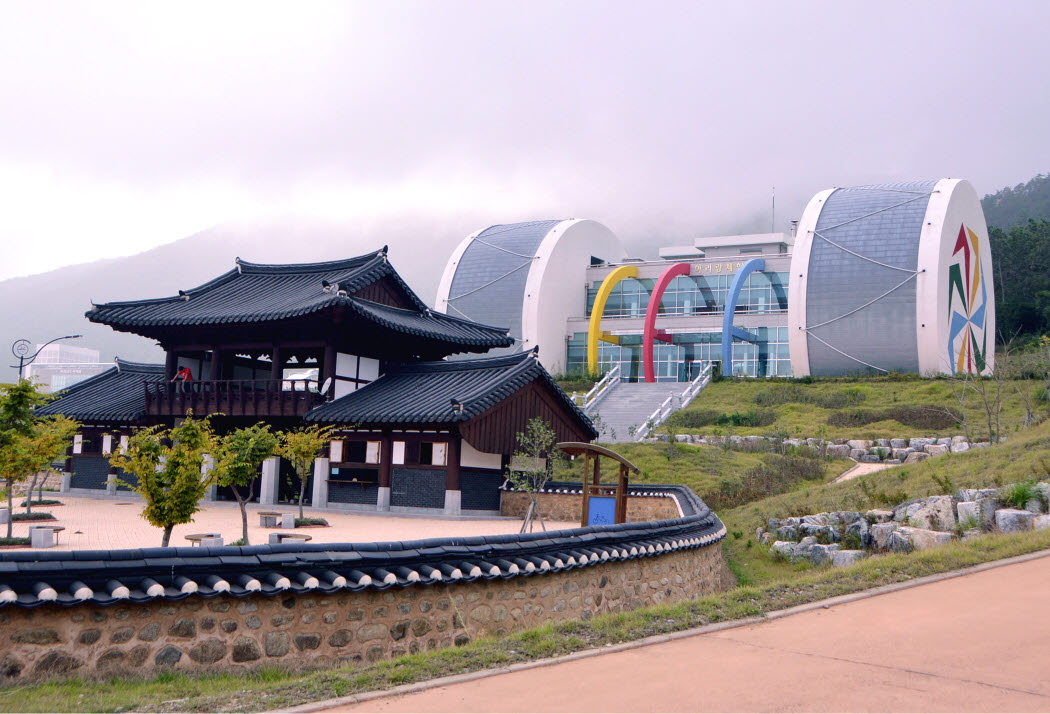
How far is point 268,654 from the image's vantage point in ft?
24.1

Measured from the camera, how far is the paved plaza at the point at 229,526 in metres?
16.0

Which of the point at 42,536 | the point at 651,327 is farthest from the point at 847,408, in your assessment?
the point at 42,536

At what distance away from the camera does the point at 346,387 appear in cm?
2547

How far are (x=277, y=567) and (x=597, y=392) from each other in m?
41.9

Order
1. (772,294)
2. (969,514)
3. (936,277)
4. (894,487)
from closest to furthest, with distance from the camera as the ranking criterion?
1. (969,514)
2. (894,487)
3. (936,277)
4. (772,294)

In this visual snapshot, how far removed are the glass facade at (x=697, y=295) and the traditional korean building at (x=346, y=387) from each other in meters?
28.9

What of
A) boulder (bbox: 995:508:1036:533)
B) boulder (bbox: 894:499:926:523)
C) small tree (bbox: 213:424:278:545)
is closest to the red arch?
boulder (bbox: 894:499:926:523)

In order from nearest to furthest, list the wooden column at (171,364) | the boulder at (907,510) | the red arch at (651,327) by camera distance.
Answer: the boulder at (907,510), the wooden column at (171,364), the red arch at (651,327)

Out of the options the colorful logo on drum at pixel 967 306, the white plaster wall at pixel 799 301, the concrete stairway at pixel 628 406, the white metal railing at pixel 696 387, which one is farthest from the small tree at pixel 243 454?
the colorful logo on drum at pixel 967 306

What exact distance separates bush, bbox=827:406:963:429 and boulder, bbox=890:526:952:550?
23.6 m

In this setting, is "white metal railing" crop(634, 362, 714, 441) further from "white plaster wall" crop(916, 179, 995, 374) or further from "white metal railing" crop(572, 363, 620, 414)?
"white plaster wall" crop(916, 179, 995, 374)

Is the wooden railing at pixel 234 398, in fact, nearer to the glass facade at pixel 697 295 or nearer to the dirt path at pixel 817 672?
the dirt path at pixel 817 672

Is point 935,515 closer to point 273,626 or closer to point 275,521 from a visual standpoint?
point 273,626

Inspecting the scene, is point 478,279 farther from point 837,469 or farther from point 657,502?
point 657,502
